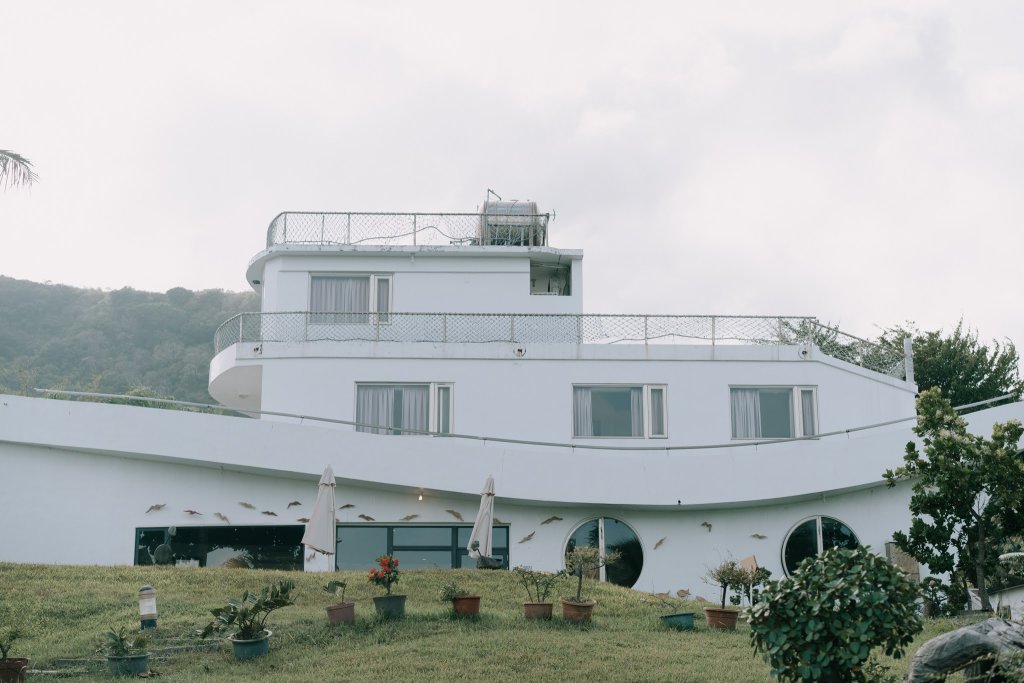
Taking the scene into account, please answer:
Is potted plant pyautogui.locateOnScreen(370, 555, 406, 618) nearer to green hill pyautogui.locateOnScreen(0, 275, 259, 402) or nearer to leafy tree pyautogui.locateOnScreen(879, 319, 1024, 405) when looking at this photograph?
leafy tree pyautogui.locateOnScreen(879, 319, 1024, 405)

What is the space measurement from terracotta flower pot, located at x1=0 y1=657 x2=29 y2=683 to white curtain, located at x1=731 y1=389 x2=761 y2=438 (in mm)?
15456

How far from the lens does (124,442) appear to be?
829 inches

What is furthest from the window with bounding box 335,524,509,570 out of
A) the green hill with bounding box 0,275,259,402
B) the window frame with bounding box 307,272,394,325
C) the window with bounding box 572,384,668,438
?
the green hill with bounding box 0,275,259,402

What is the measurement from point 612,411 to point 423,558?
17.5 feet

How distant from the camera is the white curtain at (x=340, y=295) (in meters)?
25.7

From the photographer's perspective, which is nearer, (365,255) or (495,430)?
(495,430)

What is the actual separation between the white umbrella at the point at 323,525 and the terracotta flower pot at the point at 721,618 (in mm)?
6386

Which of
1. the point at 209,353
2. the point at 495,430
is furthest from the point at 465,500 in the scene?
the point at 209,353

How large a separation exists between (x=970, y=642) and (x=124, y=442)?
1579cm

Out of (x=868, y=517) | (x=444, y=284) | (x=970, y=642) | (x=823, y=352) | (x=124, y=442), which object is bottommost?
(x=970, y=642)

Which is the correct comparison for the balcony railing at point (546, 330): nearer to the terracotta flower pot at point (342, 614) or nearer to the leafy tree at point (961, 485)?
the leafy tree at point (961, 485)

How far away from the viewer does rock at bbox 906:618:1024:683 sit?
11039mm

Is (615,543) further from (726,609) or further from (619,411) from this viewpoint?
(726,609)

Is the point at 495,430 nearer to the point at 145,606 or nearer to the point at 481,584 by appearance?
the point at 481,584
